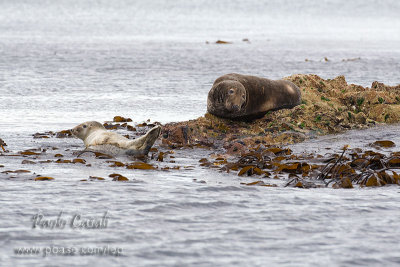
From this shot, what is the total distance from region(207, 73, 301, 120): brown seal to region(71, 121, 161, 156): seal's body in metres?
2.33

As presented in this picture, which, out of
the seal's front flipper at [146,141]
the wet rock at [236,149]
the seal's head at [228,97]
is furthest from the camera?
the seal's head at [228,97]

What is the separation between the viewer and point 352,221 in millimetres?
6957

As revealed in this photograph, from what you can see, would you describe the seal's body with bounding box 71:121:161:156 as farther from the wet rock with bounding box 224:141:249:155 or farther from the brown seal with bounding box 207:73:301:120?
the brown seal with bounding box 207:73:301:120

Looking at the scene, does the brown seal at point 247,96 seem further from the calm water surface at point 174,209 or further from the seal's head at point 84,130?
the seal's head at point 84,130

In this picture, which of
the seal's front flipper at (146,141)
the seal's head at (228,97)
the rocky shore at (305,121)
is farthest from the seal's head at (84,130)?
the seal's head at (228,97)

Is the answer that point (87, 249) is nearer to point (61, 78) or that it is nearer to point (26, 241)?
point (26, 241)

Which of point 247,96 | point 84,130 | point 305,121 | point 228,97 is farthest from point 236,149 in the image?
point 305,121

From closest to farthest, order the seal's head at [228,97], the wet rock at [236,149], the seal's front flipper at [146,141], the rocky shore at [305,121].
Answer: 1. the seal's front flipper at [146,141]
2. the wet rock at [236,149]
3. the rocky shore at [305,121]
4. the seal's head at [228,97]

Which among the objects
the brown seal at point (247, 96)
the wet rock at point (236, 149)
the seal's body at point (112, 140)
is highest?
the brown seal at point (247, 96)

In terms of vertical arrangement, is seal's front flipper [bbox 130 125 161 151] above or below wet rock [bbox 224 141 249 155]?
above

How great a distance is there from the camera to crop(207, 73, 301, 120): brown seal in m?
12.1

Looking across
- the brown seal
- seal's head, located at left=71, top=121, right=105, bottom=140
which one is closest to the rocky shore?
the brown seal

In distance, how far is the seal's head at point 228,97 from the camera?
475 inches

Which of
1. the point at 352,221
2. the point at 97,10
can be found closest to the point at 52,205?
the point at 352,221
